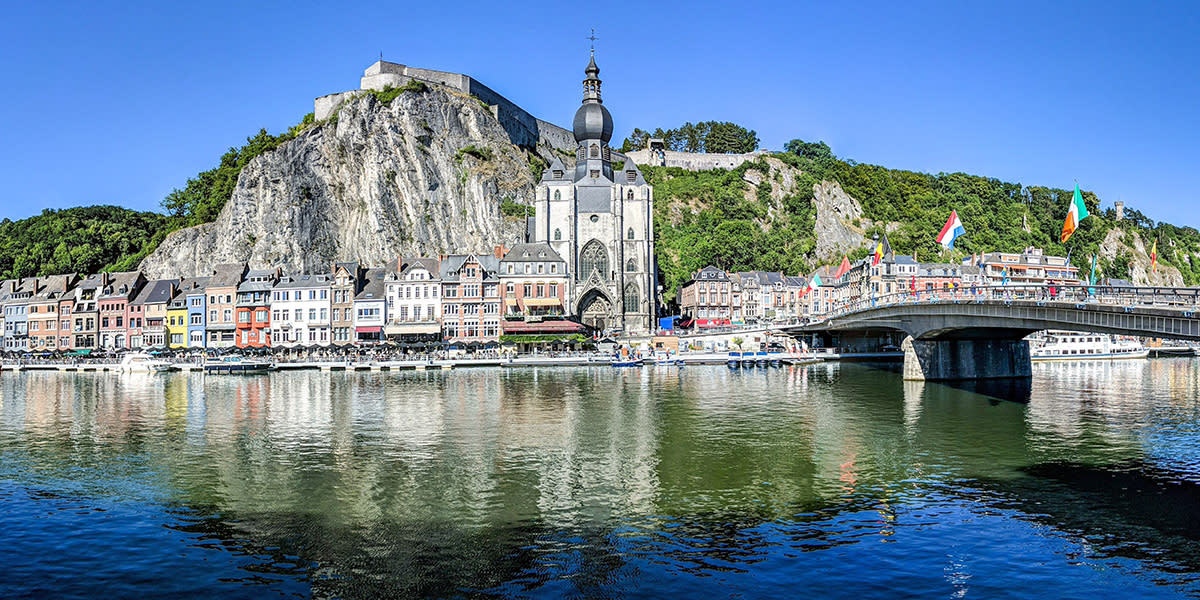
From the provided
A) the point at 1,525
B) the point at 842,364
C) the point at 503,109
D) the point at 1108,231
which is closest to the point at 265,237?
the point at 503,109

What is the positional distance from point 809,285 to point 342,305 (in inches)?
2111

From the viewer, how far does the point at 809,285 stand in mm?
105312

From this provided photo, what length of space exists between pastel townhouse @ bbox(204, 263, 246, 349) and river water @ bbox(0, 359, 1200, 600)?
49908 millimetres

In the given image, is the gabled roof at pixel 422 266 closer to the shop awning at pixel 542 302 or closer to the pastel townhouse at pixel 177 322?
the shop awning at pixel 542 302

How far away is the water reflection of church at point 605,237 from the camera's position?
9844 cm

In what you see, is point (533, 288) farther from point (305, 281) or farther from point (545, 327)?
point (305, 281)

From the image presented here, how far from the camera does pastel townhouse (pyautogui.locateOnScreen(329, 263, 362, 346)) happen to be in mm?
93312

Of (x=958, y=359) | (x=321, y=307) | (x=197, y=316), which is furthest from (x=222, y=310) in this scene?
(x=958, y=359)

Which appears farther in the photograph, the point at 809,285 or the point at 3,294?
the point at 3,294

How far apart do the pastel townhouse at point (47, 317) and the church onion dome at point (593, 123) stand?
2525 inches

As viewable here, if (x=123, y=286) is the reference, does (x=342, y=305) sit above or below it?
below

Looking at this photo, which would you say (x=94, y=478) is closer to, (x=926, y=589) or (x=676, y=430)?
(x=676, y=430)

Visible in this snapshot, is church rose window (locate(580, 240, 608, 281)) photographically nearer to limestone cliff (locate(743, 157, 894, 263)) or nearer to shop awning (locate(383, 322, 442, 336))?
shop awning (locate(383, 322, 442, 336))

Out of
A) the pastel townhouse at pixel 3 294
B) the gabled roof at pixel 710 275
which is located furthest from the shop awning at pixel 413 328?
the pastel townhouse at pixel 3 294
